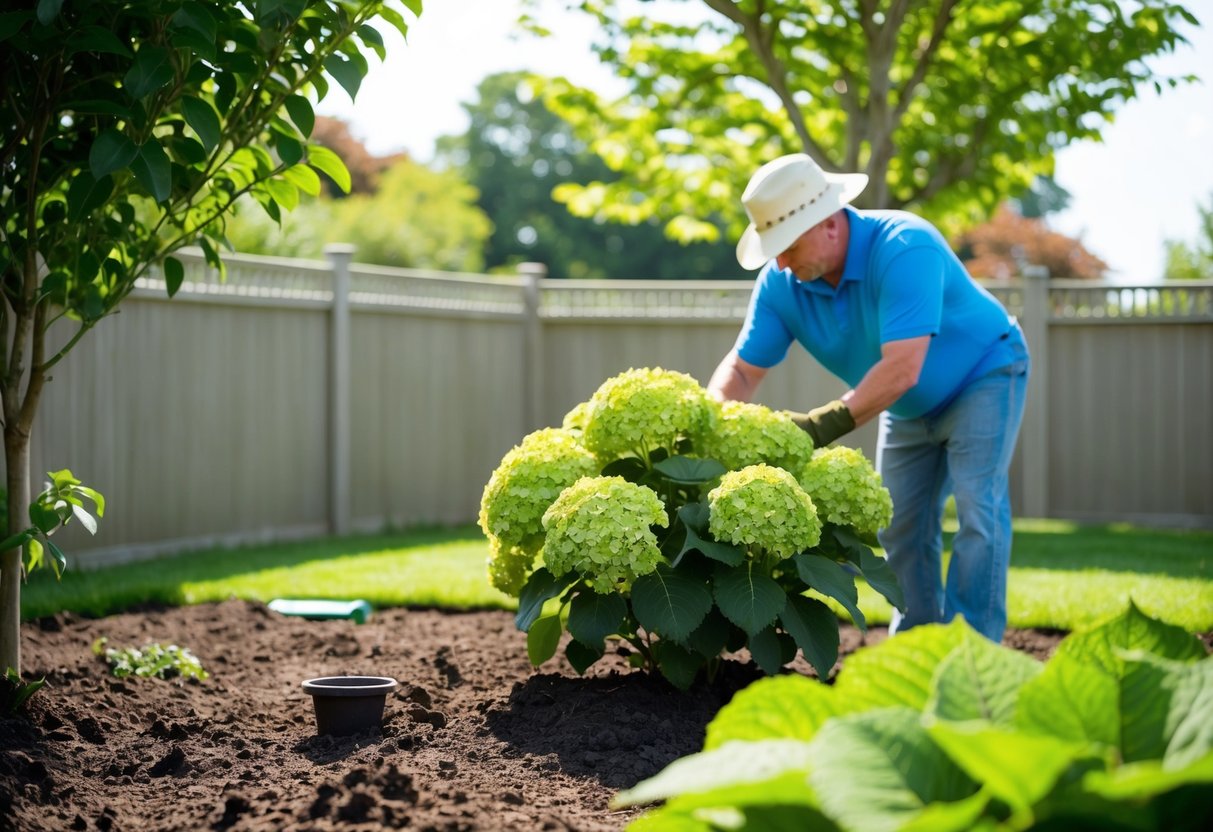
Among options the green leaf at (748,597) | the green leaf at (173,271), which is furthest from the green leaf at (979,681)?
the green leaf at (173,271)

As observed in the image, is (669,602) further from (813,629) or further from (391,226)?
(391,226)

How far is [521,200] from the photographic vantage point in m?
38.0

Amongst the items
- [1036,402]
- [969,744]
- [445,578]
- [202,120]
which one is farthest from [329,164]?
[1036,402]

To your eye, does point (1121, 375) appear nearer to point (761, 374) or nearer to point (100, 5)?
point (761, 374)

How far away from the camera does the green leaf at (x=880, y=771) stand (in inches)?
41.7

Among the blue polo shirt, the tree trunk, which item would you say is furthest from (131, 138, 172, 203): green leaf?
the blue polo shirt

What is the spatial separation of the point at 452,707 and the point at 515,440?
6579 millimetres

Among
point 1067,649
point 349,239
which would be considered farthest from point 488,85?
point 1067,649

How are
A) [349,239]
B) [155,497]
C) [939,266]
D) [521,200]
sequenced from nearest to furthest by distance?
[939,266]
[155,497]
[349,239]
[521,200]

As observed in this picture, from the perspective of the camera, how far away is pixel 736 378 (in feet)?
13.1

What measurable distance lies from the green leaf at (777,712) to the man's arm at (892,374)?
7.20 ft

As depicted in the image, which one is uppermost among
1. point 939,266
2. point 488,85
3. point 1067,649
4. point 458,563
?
point 488,85

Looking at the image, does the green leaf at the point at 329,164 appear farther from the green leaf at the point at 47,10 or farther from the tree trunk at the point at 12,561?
the tree trunk at the point at 12,561

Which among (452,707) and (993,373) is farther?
(993,373)
